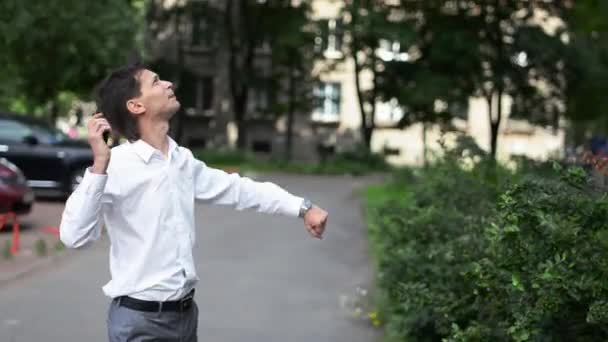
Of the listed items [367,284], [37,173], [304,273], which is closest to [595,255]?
[367,284]

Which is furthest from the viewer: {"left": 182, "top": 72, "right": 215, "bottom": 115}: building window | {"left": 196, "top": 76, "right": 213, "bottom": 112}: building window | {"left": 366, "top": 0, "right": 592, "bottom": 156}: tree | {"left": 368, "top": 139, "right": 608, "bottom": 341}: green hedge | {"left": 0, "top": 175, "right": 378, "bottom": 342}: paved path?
{"left": 196, "top": 76, "right": 213, "bottom": 112}: building window

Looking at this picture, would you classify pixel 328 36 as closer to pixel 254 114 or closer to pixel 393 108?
pixel 393 108

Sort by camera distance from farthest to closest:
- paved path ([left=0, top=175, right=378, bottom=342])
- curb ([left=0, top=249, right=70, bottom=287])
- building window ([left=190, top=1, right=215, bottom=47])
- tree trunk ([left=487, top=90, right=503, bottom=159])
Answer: building window ([left=190, top=1, right=215, bottom=47])
tree trunk ([left=487, top=90, right=503, bottom=159])
curb ([left=0, top=249, right=70, bottom=287])
paved path ([left=0, top=175, right=378, bottom=342])

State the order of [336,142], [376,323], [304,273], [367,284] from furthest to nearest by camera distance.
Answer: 1. [336,142]
2. [304,273]
3. [367,284]
4. [376,323]

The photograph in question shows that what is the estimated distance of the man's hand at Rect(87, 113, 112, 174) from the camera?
3379 mm

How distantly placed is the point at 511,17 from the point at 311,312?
3056 centimetres

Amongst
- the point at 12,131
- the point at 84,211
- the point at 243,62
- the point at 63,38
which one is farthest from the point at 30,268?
the point at 243,62

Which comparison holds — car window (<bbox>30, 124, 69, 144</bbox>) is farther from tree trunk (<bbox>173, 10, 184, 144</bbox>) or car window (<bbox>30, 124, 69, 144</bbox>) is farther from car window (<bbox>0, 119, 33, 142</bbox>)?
tree trunk (<bbox>173, 10, 184, 144</bbox>)

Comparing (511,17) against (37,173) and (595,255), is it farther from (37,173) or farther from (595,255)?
(595,255)

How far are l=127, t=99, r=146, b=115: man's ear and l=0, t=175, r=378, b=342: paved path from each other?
3969 mm

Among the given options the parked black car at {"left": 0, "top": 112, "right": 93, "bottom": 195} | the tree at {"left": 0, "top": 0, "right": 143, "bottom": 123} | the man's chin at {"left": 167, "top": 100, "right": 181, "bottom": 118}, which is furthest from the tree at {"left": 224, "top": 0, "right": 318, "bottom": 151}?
the man's chin at {"left": 167, "top": 100, "right": 181, "bottom": 118}

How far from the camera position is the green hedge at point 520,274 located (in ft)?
14.5

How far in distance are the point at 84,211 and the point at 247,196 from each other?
33.1 inches

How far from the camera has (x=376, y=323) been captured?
26.2ft
